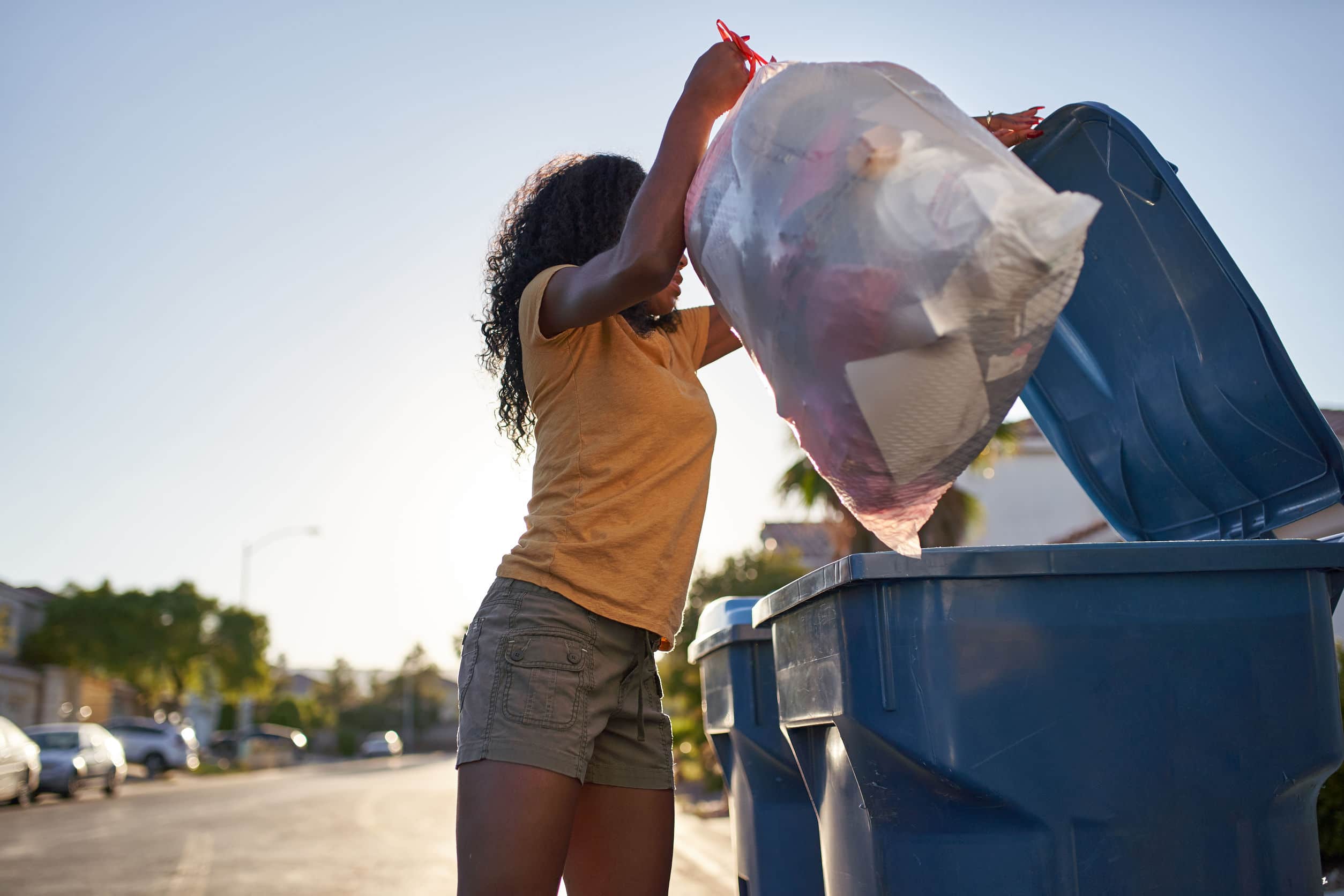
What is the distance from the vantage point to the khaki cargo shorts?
185 cm

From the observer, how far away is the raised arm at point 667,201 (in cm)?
166

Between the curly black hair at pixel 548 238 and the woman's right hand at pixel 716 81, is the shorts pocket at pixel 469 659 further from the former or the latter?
the woman's right hand at pixel 716 81

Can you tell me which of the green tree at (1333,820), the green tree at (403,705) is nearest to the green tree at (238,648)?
the green tree at (403,705)

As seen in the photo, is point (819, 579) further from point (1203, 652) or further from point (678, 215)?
point (678, 215)

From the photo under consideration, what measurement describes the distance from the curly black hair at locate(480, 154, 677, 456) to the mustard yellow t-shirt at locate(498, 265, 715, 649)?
0.11 meters

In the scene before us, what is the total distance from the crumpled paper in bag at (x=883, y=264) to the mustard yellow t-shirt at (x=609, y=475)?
44 cm

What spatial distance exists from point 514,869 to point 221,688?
4768 cm

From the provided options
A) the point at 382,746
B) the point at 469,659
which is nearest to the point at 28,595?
the point at 382,746

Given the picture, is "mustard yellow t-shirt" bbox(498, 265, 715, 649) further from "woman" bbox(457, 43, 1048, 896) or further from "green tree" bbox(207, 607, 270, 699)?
"green tree" bbox(207, 607, 270, 699)

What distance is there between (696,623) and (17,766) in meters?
10.0

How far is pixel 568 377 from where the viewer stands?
79.1 inches

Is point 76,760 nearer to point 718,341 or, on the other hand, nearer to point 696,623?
point 696,623

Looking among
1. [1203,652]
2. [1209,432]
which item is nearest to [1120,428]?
[1209,432]

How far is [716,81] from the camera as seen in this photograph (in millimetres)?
1699
